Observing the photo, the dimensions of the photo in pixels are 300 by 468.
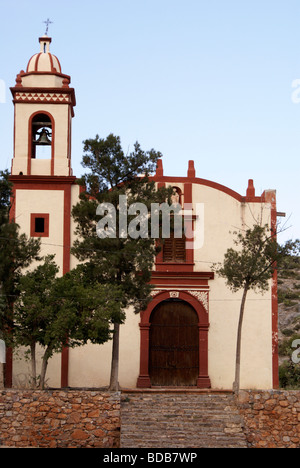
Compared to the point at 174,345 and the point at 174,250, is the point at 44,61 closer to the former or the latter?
the point at 174,250

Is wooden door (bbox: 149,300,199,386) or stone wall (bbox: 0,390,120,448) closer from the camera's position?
stone wall (bbox: 0,390,120,448)

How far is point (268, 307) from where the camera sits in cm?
2400

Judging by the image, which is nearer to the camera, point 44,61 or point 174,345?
point 174,345

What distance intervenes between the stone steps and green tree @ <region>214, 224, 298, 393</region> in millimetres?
1198

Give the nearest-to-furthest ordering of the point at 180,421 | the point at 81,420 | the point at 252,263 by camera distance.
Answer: the point at 81,420 → the point at 180,421 → the point at 252,263

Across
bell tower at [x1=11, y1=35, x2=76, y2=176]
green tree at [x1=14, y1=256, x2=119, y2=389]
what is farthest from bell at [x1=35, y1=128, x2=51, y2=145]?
green tree at [x1=14, y1=256, x2=119, y2=389]

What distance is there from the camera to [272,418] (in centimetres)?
1925

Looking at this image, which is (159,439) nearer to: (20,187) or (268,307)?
(268,307)

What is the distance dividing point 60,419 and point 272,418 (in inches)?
219

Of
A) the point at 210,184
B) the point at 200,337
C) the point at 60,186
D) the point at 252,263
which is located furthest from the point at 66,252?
the point at 252,263

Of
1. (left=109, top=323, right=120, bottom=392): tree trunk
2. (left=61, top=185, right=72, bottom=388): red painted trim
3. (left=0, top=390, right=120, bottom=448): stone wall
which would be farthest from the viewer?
(left=61, top=185, right=72, bottom=388): red painted trim

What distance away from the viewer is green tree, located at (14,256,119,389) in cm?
1948

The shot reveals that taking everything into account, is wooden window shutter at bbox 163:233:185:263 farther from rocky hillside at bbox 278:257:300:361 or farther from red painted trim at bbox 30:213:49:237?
rocky hillside at bbox 278:257:300:361

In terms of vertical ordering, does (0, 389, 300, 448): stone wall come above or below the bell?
below
